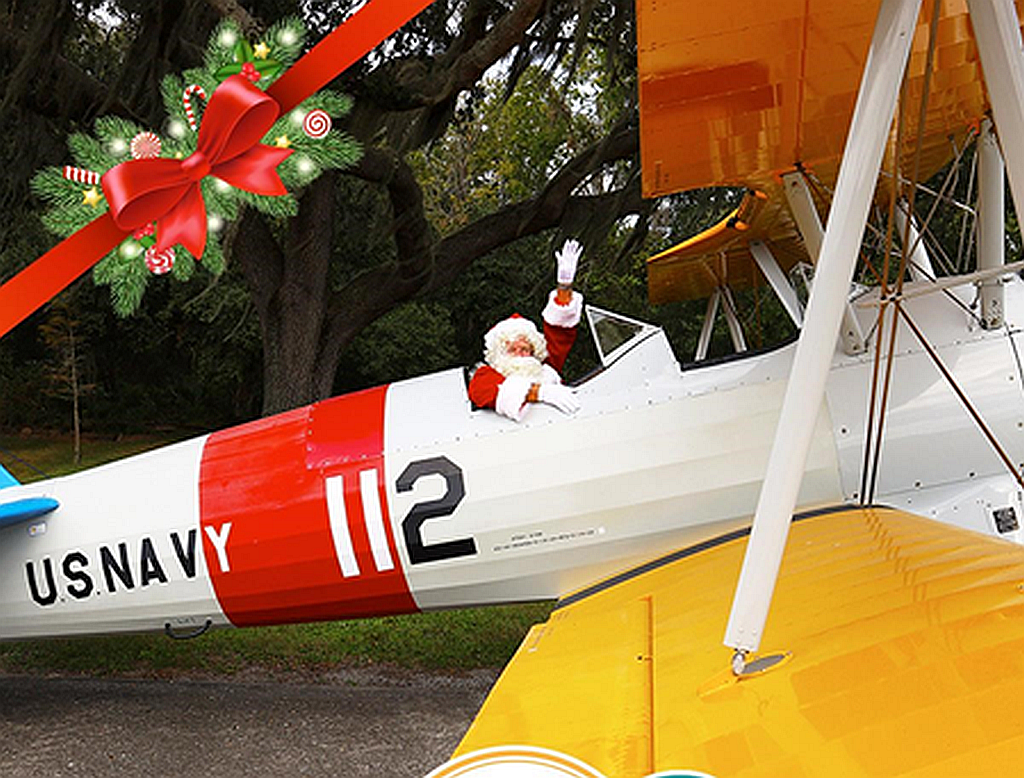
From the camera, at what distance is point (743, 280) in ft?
18.2

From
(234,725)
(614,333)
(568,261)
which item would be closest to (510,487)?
(614,333)

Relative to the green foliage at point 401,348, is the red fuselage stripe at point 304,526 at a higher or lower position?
lower

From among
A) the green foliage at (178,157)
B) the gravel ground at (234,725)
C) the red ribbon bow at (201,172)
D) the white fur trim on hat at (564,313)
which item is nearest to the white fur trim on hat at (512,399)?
the white fur trim on hat at (564,313)

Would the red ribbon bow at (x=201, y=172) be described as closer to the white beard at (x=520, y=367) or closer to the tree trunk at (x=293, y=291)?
the white beard at (x=520, y=367)

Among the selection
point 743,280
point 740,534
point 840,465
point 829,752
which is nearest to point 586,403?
point 740,534

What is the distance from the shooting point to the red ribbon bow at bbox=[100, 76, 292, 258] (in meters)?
1.63

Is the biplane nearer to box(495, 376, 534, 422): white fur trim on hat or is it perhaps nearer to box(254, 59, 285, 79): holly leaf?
box(495, 376, 534, 422): white fur trim on hat

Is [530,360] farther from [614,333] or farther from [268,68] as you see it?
[268,68]

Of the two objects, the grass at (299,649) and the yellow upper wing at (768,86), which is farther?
the grass at (299,649)

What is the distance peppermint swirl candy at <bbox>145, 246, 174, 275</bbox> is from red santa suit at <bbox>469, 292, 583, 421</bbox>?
5.50 feet

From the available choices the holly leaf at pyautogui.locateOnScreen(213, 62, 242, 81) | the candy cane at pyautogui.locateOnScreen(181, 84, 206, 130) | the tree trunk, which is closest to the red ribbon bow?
the holly leaf at pyautogui.locateOnScreen(213, 62, 242, 81)

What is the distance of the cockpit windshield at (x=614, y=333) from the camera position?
12.2 ft

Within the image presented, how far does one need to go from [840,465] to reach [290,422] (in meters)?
2.30

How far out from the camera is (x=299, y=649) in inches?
216
